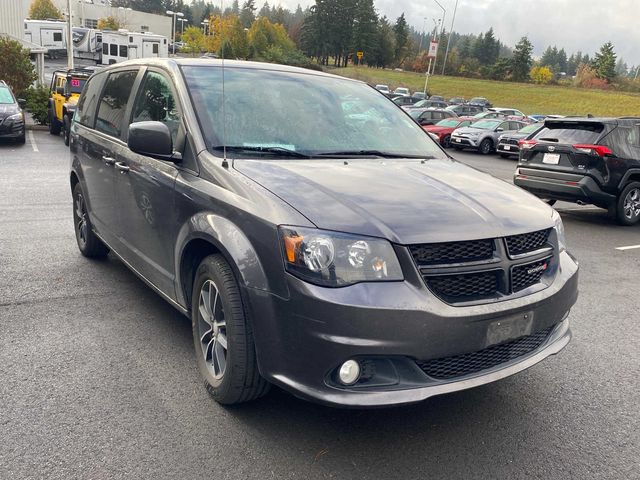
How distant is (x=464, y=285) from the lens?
2.65 meters

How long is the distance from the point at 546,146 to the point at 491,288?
24.8ft

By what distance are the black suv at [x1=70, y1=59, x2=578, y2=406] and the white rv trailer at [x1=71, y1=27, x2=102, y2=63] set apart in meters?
56.0

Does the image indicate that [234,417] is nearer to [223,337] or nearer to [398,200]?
[223,337]

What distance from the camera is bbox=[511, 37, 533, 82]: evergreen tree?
9419cm

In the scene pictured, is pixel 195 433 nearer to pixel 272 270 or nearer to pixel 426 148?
pixel 272 270

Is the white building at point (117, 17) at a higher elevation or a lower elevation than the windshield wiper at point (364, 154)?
higher

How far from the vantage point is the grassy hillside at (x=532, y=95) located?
186ft

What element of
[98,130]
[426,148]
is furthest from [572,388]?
[98,130]

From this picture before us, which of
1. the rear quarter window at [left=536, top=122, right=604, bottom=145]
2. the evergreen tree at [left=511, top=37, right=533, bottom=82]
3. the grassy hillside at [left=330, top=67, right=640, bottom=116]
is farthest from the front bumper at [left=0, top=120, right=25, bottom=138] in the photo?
the evergreen tree at [left=511, top=37, right=533, bottom=82]

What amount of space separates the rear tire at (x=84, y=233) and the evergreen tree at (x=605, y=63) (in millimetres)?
100152

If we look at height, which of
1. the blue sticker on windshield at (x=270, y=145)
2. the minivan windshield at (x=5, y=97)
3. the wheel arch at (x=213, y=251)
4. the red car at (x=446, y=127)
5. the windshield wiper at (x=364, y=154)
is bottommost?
the red car at (x=446, y=127)

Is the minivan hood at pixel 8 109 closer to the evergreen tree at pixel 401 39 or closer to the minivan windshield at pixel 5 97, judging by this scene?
the minivan windshield at pixel 5 97

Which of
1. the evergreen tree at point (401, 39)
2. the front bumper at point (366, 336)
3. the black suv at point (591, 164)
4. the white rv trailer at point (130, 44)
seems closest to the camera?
the front bumper at point (366, 336)

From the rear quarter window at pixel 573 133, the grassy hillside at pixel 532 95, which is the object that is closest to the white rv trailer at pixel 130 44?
the grassy hillside at pixel 532 95
